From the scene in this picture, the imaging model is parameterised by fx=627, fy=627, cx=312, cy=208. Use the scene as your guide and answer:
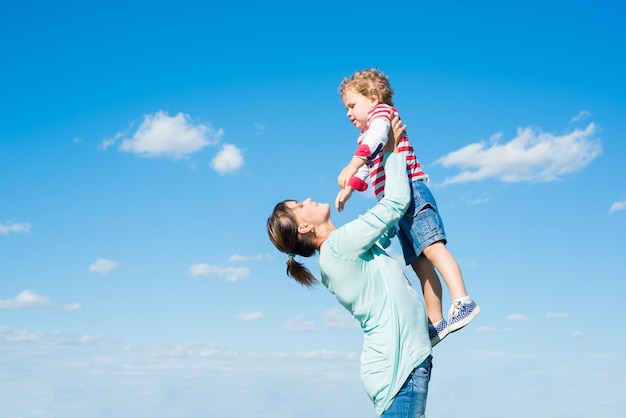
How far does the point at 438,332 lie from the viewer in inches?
212

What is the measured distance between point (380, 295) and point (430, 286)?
1.28 m

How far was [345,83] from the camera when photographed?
→ 6078 millimetres

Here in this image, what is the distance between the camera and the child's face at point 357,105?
227 inches

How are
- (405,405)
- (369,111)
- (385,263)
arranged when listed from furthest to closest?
(369,111) < (385,263) < (405,405)

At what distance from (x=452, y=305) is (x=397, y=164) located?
4.81 ft

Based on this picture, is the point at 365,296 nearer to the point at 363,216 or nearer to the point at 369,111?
the point at 363,216

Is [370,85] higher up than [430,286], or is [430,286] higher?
[370,85]

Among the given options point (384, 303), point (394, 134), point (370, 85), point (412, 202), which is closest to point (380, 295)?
point (384, 303)

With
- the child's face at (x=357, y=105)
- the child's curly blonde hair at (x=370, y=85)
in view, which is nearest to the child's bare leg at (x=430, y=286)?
the child's face at (x=357, y=105)

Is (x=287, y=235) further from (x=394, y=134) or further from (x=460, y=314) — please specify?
(x=460, y=314)

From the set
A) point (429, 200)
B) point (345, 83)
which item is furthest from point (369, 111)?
point (429, 200)

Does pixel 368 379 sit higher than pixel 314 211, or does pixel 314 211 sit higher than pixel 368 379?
pixel 314 211

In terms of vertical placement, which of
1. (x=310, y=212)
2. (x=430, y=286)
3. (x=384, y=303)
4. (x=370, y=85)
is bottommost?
(x=384, y=303)

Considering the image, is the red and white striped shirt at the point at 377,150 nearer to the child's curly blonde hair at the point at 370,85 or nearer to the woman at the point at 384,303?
the child's curly blonde hair at the point at 370,85
